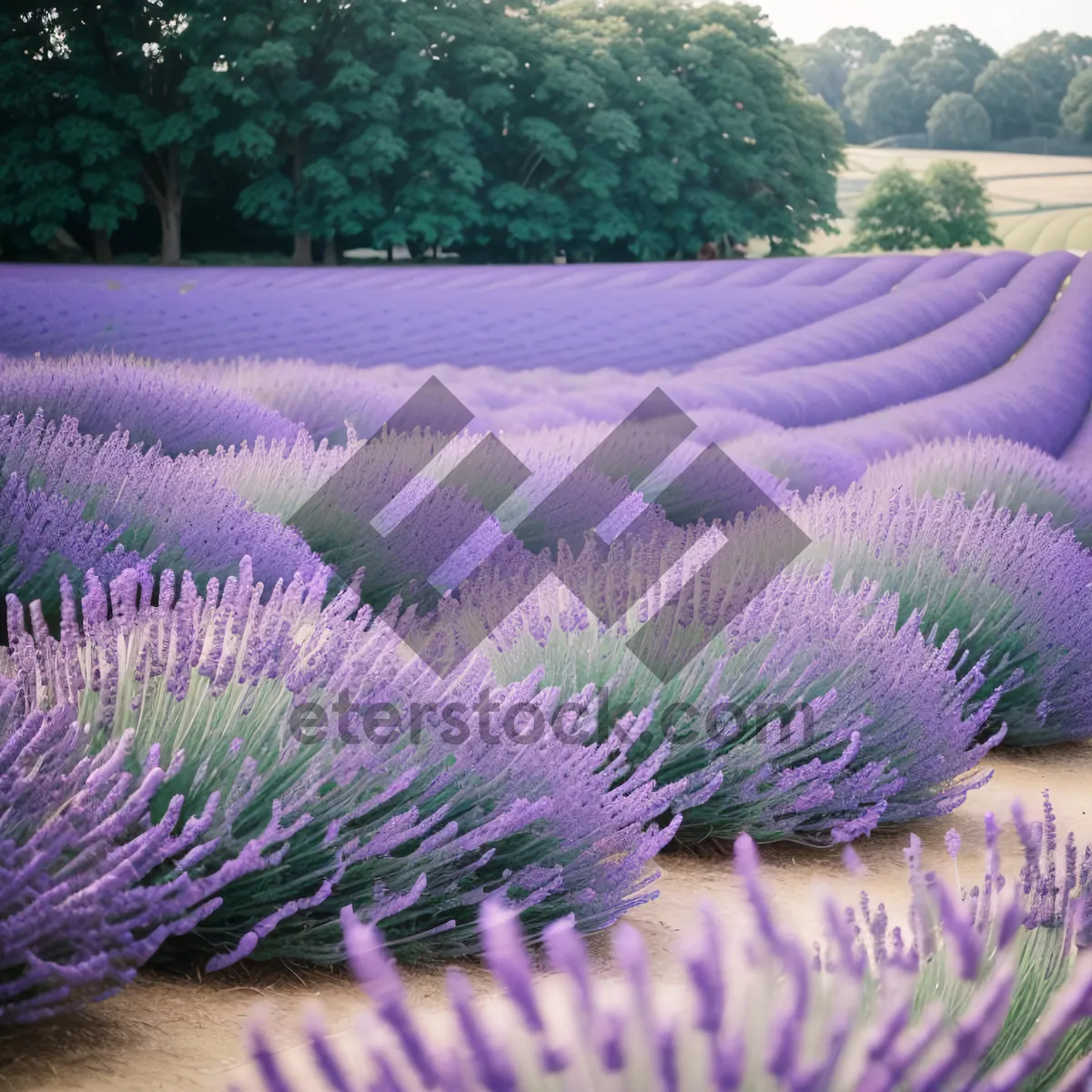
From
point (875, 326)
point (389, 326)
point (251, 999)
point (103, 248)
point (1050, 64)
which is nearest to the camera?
point (251, 999)

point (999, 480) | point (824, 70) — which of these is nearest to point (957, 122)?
point (824, 70)

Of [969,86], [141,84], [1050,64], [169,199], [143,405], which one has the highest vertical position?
[1050,64]

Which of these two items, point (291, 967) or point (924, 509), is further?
point (924, 509)

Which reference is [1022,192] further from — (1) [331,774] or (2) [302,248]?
(1) [331,774]

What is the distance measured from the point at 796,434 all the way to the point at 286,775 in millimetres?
4033

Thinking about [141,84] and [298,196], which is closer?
[141,84]

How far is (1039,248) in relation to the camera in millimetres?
18219

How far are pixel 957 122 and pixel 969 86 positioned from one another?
1.31ft

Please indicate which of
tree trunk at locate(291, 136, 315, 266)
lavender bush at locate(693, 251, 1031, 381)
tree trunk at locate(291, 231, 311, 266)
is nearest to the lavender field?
lavender bush at locate(693, 251, 1031, 381)

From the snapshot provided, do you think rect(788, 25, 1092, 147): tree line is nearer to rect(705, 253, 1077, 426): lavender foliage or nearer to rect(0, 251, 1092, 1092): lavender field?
rect(705, 253, 1077, 426): lavender foliage

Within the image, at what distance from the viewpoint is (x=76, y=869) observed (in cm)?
135

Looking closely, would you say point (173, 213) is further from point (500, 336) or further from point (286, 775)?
point (286, 775)

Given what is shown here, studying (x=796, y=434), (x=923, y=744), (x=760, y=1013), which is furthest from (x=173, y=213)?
(x=760, y=1013)

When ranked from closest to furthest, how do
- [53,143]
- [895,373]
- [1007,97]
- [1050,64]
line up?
[895,373] < [53,143] < [1050,64] < [1007,97]
